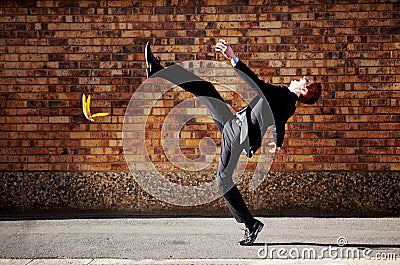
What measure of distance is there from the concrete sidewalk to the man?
486 millimetres

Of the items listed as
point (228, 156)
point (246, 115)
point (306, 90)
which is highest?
point (306, 90)

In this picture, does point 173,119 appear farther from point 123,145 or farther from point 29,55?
point 29,55

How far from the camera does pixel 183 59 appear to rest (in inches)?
329

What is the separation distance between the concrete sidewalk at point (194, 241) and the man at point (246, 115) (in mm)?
486

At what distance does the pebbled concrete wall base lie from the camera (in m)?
8.27

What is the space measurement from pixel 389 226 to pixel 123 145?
135 inches

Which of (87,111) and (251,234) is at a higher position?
(87,111)

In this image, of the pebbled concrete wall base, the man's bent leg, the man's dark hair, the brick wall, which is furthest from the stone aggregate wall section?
the man's dark hair

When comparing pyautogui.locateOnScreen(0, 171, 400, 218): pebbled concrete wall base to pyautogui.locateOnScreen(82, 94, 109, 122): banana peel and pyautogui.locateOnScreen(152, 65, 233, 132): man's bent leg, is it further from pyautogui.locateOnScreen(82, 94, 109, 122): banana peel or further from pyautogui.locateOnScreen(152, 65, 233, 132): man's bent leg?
pyautogui.locateOnScreen(152, 65, 233, 132): man's bent leg

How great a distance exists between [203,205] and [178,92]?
4.89 feet

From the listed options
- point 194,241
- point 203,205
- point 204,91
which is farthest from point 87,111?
point 194,241

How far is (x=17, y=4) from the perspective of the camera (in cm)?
844

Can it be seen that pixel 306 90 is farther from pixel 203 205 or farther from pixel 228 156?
pixel 203 205

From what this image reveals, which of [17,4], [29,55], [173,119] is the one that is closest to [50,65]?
[29,55]
